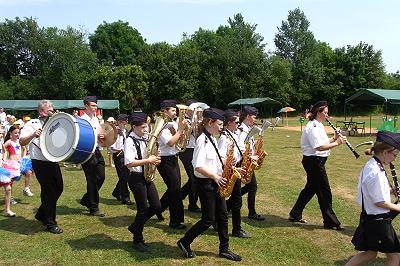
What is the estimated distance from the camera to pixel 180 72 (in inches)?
2144

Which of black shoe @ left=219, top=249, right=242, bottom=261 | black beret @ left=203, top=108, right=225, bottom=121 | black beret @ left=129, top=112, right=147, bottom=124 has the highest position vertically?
black beret @ left=203, top=108, right=225, bottom=121

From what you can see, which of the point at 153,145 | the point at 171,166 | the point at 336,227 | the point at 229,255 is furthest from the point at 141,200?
the point at 336,227

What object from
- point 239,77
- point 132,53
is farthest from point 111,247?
point 132,53

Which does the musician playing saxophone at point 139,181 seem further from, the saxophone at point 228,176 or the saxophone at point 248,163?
the saxophone at point 248,163

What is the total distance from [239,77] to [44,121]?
5046 cm

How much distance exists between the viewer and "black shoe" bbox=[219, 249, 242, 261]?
19.2 ft

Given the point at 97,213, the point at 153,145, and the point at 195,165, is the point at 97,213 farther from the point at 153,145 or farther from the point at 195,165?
the point at 195,165

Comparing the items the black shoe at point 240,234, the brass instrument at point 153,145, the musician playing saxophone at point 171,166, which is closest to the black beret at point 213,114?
the brass instrument at point 153,145

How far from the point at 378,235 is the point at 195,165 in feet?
7.67

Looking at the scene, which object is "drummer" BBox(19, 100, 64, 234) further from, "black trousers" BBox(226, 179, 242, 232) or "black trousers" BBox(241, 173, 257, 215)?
"black trousers" BBox(241, 173, 257, 215)

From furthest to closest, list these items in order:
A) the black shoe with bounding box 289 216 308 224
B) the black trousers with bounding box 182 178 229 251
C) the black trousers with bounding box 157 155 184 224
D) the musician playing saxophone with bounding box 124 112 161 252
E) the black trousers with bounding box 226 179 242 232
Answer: the black shoe with bounding box 289 216 308 224 < the black trousers with bounding box 157 155 184 224 < the black trousers with bounding box 226 179 242 232 < the musician playing saxophone with bounding box 124 112 161 252 < the black trousers with bounding box 182 178 229 251

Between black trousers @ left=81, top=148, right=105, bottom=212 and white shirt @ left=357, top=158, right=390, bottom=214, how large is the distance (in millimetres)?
5235

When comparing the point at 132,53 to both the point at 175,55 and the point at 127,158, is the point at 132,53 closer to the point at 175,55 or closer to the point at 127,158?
the point at 175,55

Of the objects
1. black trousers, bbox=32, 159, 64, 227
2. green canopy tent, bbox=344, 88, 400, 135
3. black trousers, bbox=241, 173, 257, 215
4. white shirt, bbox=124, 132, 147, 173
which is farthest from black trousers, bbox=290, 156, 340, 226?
green canopy tent, bbox=344, 88, 400, 135
